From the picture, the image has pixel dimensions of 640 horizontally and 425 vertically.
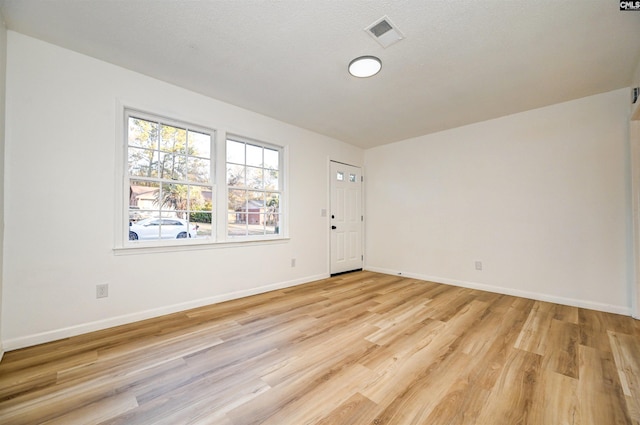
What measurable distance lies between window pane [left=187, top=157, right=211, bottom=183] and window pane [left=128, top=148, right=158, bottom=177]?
0.35 m

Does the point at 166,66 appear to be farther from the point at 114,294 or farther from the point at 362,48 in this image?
the point at 114,294

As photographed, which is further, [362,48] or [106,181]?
[106,181]

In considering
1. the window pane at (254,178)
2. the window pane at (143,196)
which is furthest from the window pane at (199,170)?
the window pane at (254,178)

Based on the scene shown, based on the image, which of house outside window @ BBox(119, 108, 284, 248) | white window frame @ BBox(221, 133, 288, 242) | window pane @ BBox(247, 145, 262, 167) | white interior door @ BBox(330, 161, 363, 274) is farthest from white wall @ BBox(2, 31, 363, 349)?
white interior door @ BBox(330, 161, 363, 274)

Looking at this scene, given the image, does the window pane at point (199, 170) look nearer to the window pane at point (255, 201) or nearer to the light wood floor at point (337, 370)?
the window pane at point (255, 201)

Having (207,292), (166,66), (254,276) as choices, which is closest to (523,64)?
(166,66)

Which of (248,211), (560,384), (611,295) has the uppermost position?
(248,211)

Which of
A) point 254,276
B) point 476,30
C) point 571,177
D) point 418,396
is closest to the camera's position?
point 418,396

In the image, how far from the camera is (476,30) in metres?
1.95

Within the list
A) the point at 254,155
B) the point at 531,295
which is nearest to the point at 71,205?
the point at 254,155

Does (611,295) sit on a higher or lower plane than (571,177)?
lower

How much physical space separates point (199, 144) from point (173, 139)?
282 mm

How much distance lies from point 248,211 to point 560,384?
339 cm

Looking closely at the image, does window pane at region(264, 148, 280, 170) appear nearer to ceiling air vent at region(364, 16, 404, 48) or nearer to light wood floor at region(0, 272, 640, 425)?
light wood floor at region(0, 272, 640, 425)
